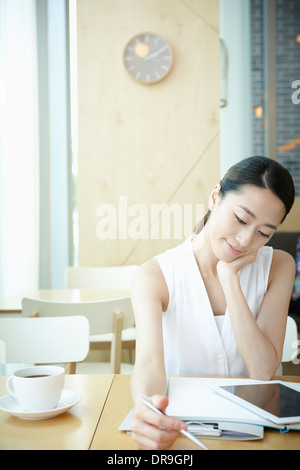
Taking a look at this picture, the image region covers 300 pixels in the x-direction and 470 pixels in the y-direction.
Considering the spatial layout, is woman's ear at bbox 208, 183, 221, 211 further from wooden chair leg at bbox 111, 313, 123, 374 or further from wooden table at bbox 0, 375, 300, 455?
wooden chair leg at bbox 111, 313, 123, 374

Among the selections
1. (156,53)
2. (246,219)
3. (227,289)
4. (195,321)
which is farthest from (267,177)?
(156,53)

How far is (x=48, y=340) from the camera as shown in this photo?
123cm

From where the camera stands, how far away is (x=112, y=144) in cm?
283

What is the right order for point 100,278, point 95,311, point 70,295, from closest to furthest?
point 95,311 → point 70,295 → point 100,278

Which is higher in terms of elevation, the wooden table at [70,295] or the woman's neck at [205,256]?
the woman's neck at [205,256]

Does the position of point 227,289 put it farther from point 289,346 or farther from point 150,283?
point 289,346

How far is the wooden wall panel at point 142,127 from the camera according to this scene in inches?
109

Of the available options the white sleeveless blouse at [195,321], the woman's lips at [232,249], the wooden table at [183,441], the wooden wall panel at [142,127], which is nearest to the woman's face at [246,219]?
the woman's lips at [232,249]

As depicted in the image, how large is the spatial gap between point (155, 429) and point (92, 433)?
0.37 feet

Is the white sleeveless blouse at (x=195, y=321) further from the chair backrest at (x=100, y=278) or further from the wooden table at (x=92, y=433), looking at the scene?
the chair backrest at (x=100, y=278)

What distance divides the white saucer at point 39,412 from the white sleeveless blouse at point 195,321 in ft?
1.12

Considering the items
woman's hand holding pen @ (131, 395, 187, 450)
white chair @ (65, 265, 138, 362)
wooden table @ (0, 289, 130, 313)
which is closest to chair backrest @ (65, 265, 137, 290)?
white chair @ (65, 265, 138, 362)

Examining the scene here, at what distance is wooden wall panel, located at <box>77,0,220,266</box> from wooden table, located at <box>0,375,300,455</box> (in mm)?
2017
